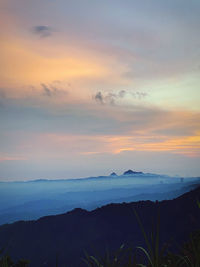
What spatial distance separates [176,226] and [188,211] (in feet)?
46.9

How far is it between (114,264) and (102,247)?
199m

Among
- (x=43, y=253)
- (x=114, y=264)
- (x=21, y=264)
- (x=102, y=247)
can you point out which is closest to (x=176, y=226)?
(x=102, y=247)

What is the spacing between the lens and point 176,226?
183 m

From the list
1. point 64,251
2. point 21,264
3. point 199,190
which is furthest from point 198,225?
point 21,264

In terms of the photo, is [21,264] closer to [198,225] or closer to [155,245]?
[155,245]

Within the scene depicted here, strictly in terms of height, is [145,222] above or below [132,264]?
below

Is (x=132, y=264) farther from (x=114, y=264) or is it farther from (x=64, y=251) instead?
(x=64, y=251)

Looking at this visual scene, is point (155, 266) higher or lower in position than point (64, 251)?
higher

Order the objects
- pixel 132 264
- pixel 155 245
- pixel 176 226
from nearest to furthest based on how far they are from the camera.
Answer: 1. pixel 155 245
2. pixel 132 264
3. pixel 176 226

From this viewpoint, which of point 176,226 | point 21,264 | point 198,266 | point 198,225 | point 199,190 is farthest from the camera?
point 199,190

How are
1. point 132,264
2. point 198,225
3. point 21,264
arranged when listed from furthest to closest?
point 198,225
point 21,264
point 132,264

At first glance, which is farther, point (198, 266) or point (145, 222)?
point (145, 222)

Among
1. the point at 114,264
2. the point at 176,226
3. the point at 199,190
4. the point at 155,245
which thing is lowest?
the point at 176,226

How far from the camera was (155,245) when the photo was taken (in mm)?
2518
